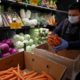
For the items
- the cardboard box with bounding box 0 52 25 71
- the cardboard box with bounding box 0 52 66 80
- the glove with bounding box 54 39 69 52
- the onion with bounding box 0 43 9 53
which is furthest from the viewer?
the onion with bounding box 0 43 9 53

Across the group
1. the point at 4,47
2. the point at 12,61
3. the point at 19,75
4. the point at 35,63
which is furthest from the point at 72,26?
the point at 4,47

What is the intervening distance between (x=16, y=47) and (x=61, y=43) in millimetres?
1873

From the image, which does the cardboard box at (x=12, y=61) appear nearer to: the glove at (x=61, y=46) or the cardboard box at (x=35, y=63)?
the cardboard box at (x=35, y=63)

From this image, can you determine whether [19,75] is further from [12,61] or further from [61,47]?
[61,47]

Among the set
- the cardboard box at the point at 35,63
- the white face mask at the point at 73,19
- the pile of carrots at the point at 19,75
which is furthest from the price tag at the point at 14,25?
the pile of carrots at the point at 19,75

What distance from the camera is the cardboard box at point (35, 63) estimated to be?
1.93 meters

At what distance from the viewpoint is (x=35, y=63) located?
7.25ft

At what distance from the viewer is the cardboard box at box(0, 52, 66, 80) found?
1.93 meters

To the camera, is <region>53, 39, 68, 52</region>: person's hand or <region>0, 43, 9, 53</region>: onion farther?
<region>0, 43, 9, 53</region>: onion

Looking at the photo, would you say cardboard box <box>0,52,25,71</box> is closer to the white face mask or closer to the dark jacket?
the dark jacket

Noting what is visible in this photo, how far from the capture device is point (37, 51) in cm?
230

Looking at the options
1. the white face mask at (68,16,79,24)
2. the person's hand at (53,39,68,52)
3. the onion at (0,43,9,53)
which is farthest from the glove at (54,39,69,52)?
the onion at (0,43,9,53)

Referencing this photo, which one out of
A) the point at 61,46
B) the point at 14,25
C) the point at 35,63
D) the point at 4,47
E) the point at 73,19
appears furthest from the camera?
the point at 14,25

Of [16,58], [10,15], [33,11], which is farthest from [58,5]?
[16,58]
